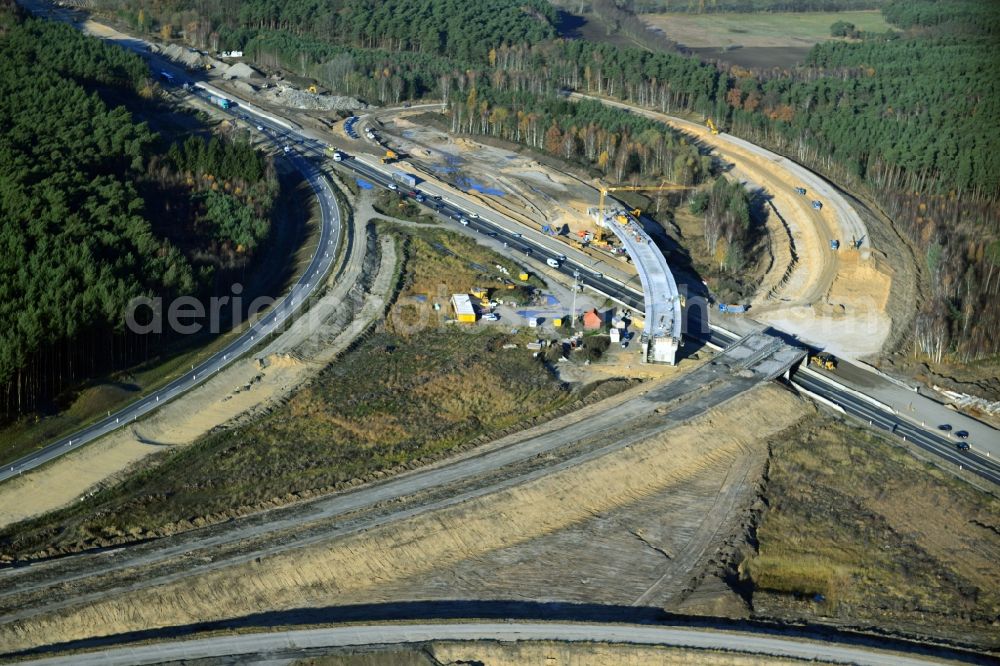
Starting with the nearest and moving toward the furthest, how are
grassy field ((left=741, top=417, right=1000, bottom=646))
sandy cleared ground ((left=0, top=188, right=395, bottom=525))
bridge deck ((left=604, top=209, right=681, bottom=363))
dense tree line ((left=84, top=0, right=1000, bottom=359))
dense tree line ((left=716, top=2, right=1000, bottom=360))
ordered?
grassy field ((left=741, top=417, right=1000, bottom=646)) < sandy cleared ground ((left=0, top=188, right=395, bottom=525)) < bridge deck ((left=604, top=209, right=681, bottom=363)) < dense tree line ((left=716, top=2, right=1000, bottom=360)) < dense tree line ((left=84, top=0, right=1000, bottom=359))

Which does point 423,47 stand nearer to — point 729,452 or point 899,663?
point 729,452

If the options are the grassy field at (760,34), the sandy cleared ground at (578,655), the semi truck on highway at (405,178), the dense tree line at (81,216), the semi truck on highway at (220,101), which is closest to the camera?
the sandy cleared ground at (578,655)

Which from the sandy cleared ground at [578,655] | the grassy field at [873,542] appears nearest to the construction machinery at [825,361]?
the grassy field at [873,542]

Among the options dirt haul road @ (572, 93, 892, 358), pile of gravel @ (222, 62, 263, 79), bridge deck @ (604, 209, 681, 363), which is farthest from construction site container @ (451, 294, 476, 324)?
pile of gravel @ (222, 62, 263, 79)

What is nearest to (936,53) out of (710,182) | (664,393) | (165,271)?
(710,182)

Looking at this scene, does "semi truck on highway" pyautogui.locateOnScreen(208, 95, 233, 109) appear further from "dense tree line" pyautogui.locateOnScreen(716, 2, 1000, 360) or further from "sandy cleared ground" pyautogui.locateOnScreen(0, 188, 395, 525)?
"dense tree line" pyautogui.locateOnScreen(716, 2, 1000, 360)

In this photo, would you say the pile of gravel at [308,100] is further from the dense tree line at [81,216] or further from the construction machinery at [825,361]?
the construction machinery at [825,361]

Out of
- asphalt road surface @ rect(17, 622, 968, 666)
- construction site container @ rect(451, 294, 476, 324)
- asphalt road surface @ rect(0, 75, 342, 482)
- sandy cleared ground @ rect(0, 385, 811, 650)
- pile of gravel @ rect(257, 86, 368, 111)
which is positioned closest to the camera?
asphalt road surface @ rect(17, 622, 968, 666)
